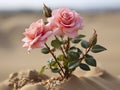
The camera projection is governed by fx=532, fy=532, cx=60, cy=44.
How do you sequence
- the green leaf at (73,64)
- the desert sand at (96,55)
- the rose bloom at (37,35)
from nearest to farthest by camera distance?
the rose bloom at (37,35) < the green leaf at (73,64) < the desert sand at (96,55)

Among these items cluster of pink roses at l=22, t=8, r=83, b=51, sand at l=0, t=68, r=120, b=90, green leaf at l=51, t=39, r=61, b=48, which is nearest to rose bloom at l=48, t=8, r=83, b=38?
cluster of pink roses at l=22, t=8, r=83, b=51

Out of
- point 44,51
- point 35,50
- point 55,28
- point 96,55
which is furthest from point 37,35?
point 35,50

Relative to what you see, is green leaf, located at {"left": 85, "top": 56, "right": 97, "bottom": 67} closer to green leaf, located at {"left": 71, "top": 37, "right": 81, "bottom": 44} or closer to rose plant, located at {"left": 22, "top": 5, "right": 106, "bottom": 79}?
rose plant, located at {"left": 22, "top": 5, "right": 106, "bottom": 79}

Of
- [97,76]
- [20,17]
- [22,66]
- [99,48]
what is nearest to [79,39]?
[99,48]

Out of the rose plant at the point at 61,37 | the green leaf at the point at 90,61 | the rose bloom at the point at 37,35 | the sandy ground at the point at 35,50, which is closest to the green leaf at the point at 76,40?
the rose plant at the point at 61,37

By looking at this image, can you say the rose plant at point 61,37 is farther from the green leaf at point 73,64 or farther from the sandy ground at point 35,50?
the sandy ground at point 35,50

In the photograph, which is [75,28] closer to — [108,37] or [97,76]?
[97,76]
